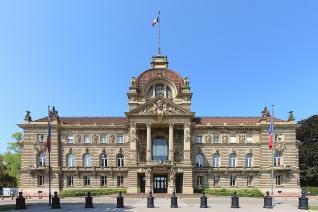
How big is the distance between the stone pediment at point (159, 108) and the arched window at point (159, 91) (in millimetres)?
4383

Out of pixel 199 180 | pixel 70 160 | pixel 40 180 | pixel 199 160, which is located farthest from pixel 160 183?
pixel 40 180

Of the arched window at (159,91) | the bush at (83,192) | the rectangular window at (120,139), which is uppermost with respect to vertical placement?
the arched window at (159,91)

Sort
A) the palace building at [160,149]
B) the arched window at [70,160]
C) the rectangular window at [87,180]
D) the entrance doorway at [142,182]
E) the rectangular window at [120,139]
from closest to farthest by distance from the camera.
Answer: the entrance doorway at [142,182] < the palace building at [160,149] < the rectangular window at [87,180] < the arched window at [70,160] < the rectangular window at [120,139]

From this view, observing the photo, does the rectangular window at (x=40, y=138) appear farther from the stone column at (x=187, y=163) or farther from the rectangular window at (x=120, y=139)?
the stone column at (x=187, y=163)

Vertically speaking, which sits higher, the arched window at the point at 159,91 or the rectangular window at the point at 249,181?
the arched window at the point at 159,91

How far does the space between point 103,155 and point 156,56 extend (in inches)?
879

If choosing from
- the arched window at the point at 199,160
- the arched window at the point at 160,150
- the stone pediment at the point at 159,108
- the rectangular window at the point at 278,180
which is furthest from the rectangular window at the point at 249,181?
the stone pediment at the point at 159,108

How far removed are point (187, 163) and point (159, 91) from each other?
47.7 ft

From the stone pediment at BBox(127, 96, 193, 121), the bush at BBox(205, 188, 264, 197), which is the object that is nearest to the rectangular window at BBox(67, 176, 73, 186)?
the stone pediment at BBox(127, 96, 193, 121)

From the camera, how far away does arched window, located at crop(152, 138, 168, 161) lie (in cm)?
8725

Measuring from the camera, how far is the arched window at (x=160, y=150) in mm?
87250

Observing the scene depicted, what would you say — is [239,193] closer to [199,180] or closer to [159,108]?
[199,180]

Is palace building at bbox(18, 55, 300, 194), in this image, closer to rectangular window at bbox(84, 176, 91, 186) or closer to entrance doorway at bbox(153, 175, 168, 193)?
rectangular window at bbox(84, 176, 91, 186)

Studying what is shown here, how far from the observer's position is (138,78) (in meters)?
91.4
